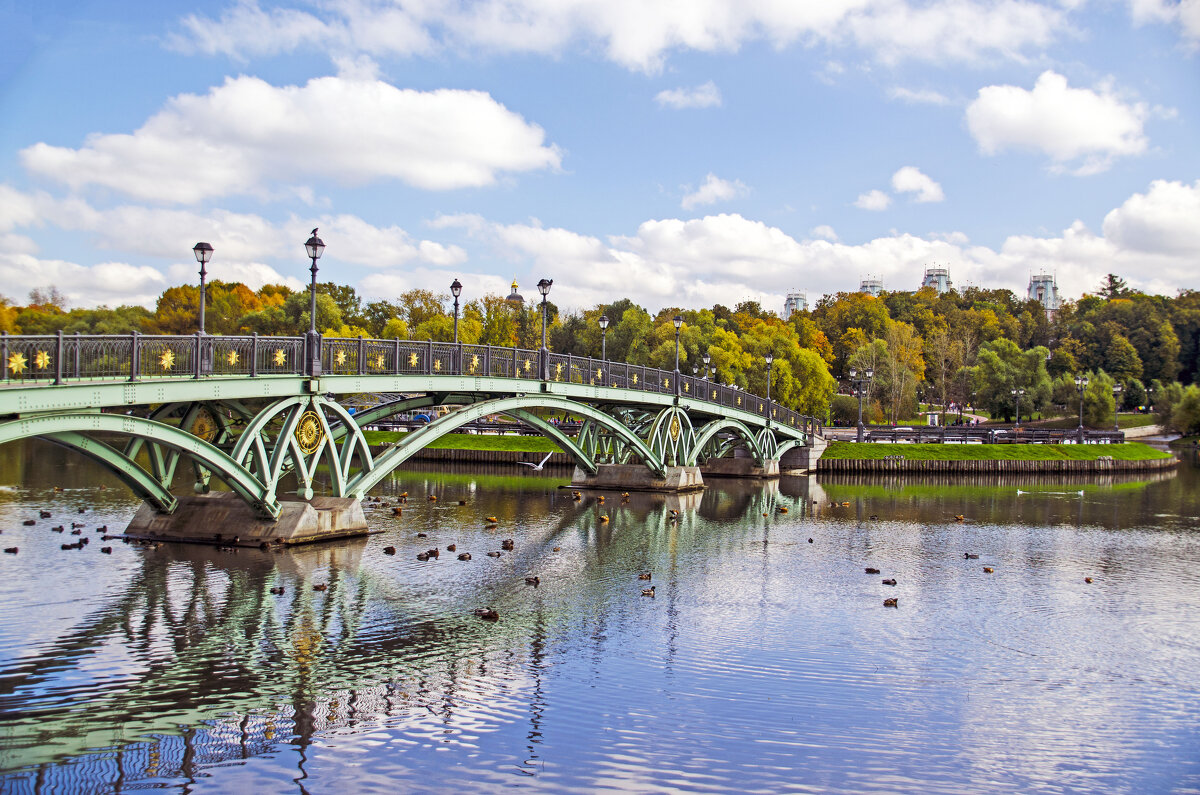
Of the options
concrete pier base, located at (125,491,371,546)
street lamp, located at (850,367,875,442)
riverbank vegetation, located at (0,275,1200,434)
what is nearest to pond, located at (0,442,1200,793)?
concrete pier base, located at (125,491,371,546)

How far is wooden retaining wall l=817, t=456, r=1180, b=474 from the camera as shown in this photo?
69062 mm

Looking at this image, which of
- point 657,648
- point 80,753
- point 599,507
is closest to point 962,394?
point 599,507

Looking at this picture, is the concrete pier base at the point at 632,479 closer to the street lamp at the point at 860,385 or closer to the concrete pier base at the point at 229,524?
the concrete pier base at the point at 229,524

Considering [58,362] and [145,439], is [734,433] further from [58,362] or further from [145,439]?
[58,362]

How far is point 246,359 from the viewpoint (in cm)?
2325

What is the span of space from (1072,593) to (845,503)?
75.1 ft

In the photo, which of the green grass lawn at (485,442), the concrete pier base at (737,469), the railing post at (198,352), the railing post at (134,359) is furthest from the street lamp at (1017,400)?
the railing post at (134,359)

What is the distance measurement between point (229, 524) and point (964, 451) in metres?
61.1

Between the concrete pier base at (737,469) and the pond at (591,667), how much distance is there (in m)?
29.6

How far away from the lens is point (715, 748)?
12547mm

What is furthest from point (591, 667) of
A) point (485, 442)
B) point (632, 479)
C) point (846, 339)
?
point (846, 339)

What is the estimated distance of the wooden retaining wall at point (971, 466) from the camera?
69062 millimetres

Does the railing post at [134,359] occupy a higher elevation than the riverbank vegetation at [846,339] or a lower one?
lower

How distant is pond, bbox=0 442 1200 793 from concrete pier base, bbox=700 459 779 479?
29.6 metres
